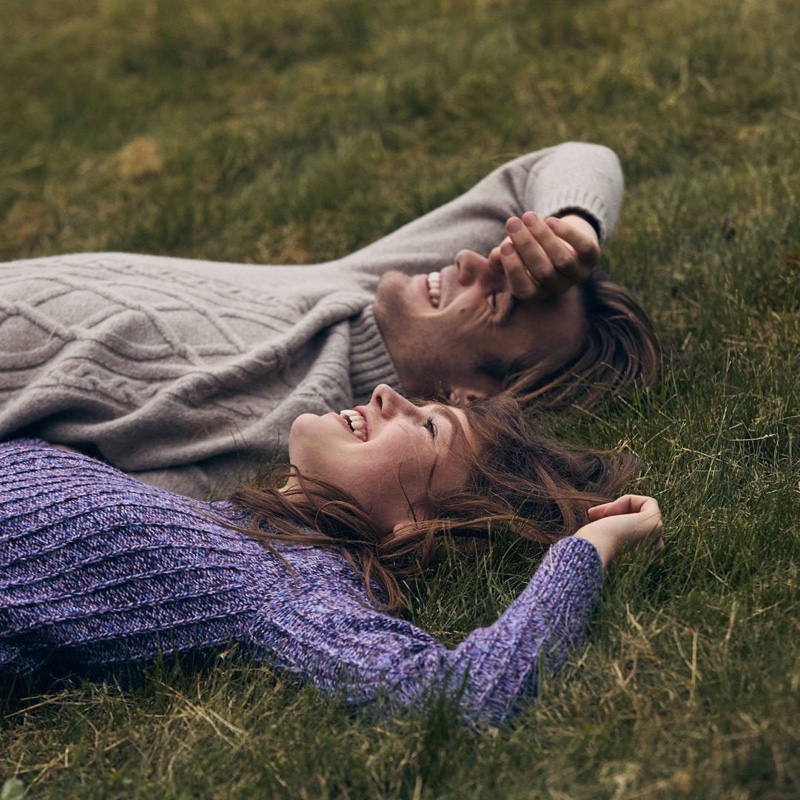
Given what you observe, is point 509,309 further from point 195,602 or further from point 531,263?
point 195,602

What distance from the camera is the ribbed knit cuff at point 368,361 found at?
11.9 feet

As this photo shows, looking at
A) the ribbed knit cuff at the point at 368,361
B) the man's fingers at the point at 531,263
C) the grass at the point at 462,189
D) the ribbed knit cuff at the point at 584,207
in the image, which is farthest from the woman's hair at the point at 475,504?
the ribbed knit cuff at the point at 584,207

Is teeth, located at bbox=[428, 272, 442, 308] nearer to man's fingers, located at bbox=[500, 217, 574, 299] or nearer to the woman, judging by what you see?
man's fingers, located at bbox=[500, 217, 574, 299]

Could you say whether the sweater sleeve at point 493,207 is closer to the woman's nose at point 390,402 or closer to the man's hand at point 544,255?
the man's hand at point 544,255

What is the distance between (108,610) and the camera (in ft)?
7.92

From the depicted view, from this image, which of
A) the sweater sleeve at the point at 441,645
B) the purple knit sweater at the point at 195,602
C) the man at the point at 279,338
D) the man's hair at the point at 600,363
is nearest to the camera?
the sweater sleeve at the point at 441,645

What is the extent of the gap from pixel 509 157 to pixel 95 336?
2.69m

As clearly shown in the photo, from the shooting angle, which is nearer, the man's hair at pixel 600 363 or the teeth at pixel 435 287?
the man's hair at pixel 600 363

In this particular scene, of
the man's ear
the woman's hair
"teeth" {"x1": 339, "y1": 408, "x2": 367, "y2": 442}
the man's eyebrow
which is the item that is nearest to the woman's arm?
the woman's hair

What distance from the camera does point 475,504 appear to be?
9.07ft

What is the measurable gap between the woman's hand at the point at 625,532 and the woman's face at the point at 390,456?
0.46 meters

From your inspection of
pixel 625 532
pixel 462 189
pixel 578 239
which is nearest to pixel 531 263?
pixel 578 239

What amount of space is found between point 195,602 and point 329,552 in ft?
1.38

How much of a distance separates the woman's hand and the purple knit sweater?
0.06m
